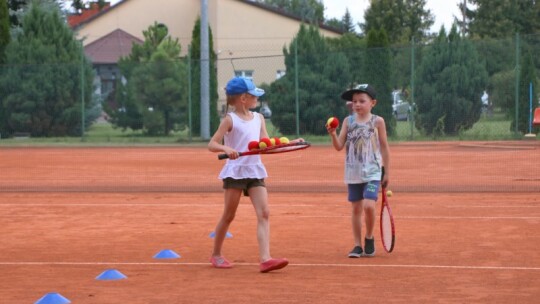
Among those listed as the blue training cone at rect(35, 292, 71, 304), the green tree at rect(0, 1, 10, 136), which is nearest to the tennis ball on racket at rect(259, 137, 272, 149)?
the blue training cone at rect(35, 292, 71, 304)

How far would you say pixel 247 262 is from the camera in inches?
368

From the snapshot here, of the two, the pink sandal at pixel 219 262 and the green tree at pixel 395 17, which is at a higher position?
the green tree at pixel 395 17

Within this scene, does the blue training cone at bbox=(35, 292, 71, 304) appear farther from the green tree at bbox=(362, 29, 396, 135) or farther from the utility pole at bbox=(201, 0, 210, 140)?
the utility pole at bbox=(201, 0, 210, 140)

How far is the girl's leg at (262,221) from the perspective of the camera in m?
8.67

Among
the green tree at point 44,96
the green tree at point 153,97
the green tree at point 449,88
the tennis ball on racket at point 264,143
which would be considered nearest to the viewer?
the tennis ball on racket at point 264,143

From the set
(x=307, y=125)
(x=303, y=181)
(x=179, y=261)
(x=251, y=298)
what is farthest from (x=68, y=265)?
(x=307, y=125)

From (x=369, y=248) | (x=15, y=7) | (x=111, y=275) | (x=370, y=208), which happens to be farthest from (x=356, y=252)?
(x=15, y=7)

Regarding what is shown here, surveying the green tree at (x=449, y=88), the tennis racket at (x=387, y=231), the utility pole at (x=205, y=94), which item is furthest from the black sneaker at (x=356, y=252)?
the utility pole at (x=205, y=94)

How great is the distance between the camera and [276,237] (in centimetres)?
1107

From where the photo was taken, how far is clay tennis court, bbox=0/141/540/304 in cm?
791

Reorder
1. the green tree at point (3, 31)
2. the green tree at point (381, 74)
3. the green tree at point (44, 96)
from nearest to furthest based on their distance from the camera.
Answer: the green tree at point (381, 74)
the green tree at point (44, 96)
the green tree at point (3, 31)

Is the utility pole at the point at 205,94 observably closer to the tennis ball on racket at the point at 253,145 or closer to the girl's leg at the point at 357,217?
the girl's leg at the point at 357,217

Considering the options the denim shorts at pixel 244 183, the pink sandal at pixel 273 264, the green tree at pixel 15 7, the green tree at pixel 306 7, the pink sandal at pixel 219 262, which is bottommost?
the pink sandal at pixel 219 262

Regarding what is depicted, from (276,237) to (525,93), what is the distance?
19235mm
